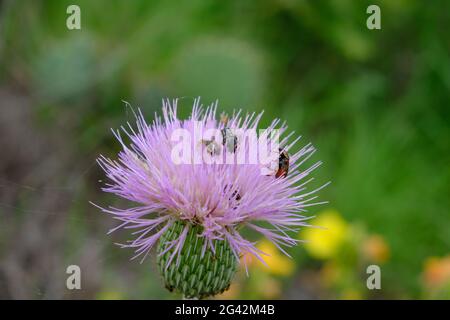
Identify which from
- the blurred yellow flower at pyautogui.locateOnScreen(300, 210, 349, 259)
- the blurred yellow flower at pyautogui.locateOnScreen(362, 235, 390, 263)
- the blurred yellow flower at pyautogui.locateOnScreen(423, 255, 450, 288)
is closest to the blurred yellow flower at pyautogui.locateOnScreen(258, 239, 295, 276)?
the blurred yellow flower at pyautogui.locateOnScreen(300, 210, 349, 259)

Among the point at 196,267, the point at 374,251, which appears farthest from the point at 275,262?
the point at 196,267

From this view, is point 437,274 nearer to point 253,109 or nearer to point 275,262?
point 275,262

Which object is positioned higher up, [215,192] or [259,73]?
[259,73]

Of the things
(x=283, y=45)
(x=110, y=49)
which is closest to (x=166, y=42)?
(x=110, y=49)

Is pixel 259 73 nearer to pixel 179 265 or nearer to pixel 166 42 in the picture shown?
pixel 166 42

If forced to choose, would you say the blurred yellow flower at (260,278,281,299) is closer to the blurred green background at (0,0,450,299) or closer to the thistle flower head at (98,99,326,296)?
the blurred green background at (0,0,450,299)

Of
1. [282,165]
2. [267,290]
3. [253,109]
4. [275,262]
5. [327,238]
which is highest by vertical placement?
[253,109]

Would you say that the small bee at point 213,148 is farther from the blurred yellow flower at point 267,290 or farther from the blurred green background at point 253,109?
the blurred yellow flower at point 267,290
